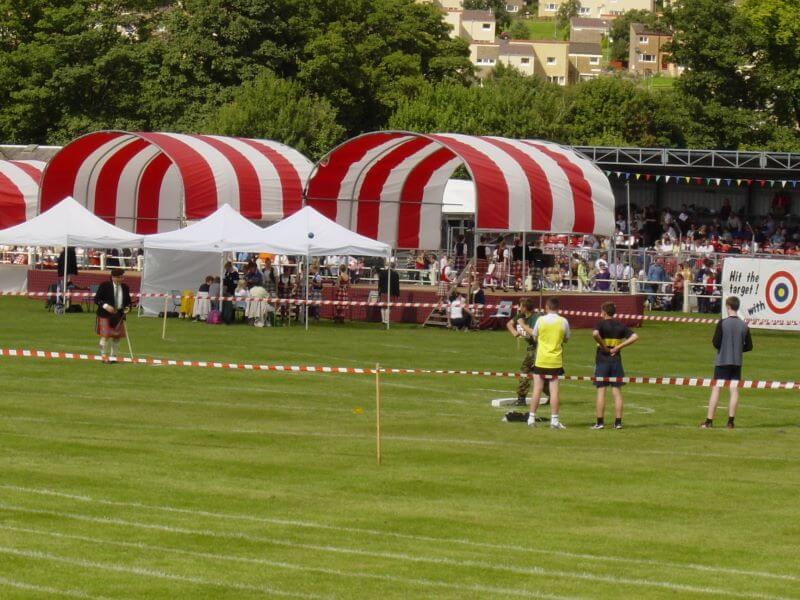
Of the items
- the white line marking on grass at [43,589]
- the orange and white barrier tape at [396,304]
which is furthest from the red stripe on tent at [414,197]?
the white line marking on grass at [43,589]

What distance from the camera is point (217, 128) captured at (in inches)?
2928

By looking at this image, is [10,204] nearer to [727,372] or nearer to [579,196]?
[579,196]

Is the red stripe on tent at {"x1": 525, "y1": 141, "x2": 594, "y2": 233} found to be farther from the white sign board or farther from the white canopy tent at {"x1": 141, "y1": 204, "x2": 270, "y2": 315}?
the white canopy tent at {"x1": 141, "y1": 204, "x2": 270, "y2": 315}

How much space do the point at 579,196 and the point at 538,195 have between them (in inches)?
73.1

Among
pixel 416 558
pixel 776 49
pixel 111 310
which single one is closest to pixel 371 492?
pixel 416 558

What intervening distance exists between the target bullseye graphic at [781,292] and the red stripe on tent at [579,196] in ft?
28.2

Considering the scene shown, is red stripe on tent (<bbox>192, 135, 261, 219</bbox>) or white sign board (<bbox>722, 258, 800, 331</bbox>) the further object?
red stripe on tent (<bbox>192, 135, 261, 219</bbox>)

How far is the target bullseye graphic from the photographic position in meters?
38.5

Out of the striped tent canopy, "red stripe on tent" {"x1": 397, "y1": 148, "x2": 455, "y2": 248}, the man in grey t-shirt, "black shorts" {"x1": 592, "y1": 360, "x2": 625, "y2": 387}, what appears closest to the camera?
"black shorts" {"x1": 592, "y1": 360, "x2": 625, "y2": 387}

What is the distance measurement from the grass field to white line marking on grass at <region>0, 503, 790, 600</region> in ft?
0.09

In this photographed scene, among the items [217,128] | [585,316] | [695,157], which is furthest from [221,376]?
[217,128]

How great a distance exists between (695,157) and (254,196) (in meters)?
21.0

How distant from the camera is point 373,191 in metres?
51.4

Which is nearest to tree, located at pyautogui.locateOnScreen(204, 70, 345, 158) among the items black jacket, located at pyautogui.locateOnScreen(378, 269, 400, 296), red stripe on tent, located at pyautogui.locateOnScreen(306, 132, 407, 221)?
red stripe on tent, located at pyautogui.locateOnScreen(306, 132, 407, 221)
